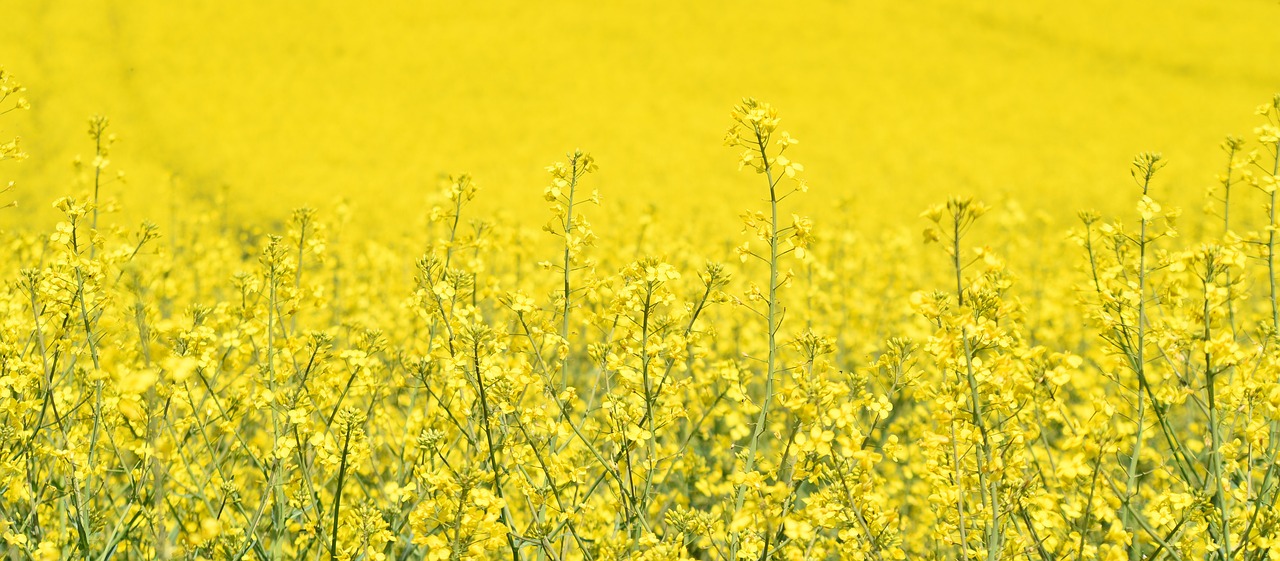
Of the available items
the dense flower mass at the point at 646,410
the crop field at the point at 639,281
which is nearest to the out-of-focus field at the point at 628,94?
the crop field at the point at 639,281

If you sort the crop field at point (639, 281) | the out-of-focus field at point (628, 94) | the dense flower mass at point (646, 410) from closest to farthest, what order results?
the dense flower mass at point (646, 410), the crop field at point (639, 281), the out-of-focus field at point (628, 94)

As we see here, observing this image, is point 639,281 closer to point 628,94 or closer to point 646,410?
point 646,410

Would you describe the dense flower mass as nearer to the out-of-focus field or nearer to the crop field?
the crop field

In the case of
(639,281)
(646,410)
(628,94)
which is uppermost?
(628,94)

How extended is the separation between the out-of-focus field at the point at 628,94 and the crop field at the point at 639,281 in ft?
0.21

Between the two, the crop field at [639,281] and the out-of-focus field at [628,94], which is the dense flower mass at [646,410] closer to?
the crop field at [639,281]

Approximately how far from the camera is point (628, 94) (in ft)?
45.9

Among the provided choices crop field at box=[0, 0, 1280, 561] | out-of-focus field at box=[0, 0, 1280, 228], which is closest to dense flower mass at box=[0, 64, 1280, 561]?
crop field at box=[0, 0, 1280, 561]

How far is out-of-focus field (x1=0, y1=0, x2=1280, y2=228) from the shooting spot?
11.4 metres

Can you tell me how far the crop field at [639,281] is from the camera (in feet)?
6.74

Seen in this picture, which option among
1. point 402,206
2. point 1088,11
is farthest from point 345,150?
point 1088,11

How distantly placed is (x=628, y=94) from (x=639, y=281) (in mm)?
12227

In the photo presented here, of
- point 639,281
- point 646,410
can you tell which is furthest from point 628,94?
point 646,410

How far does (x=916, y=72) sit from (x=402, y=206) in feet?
31.0
